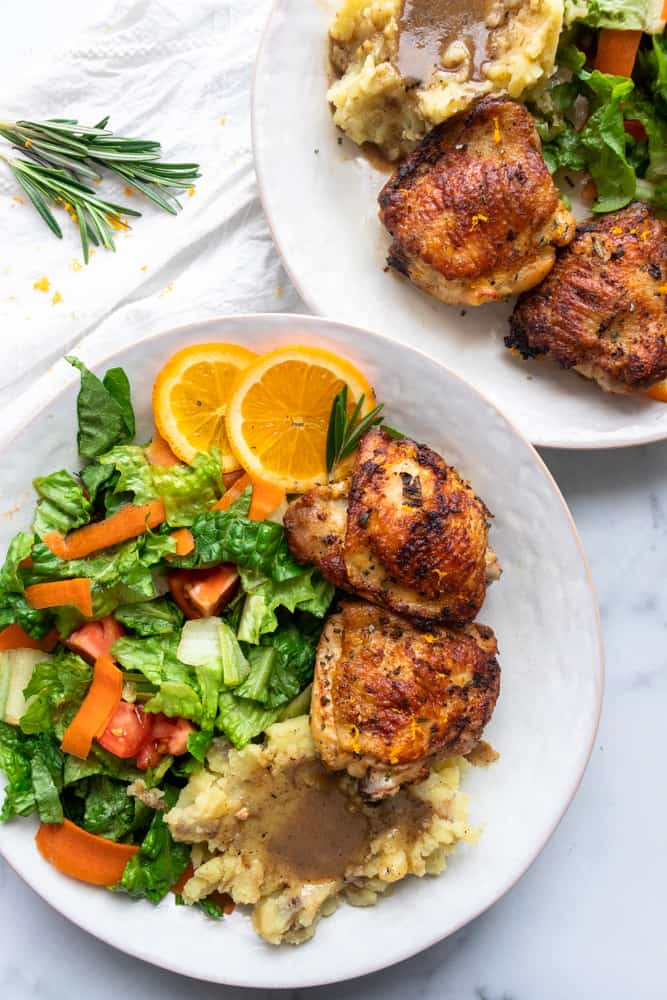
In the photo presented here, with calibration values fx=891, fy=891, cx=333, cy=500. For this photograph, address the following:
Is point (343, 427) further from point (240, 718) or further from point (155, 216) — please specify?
point (155, 216)

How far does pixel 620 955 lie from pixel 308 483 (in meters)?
2.43

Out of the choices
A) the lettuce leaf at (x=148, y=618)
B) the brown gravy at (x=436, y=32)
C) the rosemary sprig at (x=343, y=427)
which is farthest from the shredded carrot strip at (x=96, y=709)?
the brown gravy at (x=436, y=32)

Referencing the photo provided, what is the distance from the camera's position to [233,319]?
10.0 ft

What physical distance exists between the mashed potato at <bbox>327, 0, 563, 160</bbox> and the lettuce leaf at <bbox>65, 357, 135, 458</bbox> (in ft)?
4.26

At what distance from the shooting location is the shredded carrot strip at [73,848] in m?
3.16

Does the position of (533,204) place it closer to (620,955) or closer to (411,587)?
(411,587)

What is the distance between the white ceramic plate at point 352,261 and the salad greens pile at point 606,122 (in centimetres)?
60

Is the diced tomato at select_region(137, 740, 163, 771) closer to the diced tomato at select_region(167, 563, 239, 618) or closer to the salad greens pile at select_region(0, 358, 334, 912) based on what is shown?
the salad greens pile at select_region(0, 358, 334, 912)

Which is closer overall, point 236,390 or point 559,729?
point 236,390

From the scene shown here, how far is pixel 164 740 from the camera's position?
10.4 ft

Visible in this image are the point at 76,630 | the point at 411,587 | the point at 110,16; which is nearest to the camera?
the point at 411,587

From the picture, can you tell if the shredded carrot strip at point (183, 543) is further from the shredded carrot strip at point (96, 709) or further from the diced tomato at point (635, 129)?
the diced tomato at point (635, 129)

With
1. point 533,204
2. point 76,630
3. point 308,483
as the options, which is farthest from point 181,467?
point 533,204

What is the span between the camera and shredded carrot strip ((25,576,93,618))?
3.02 metres
